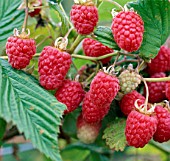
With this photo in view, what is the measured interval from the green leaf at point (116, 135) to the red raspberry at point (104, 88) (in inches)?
5.2

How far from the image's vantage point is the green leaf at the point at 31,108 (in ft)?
3.25

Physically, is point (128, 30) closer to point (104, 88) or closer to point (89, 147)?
point (104, 88)

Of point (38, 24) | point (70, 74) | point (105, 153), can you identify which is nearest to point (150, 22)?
point (70, 74)

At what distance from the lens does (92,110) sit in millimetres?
1160

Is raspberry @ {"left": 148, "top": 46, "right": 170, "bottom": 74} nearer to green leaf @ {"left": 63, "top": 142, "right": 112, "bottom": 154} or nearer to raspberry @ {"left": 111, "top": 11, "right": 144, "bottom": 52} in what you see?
raspberry @ {"left": 111, "top": 11, "right": 144, "bottom": 52}

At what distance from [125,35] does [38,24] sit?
559mm

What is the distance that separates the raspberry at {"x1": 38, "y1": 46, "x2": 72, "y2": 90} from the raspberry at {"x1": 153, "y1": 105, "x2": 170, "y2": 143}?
247 millimetres

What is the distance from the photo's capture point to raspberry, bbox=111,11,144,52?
107 centimetres

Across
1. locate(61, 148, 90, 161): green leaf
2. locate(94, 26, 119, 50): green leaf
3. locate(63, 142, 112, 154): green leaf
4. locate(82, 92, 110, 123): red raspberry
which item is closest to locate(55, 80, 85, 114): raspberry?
locate(82, 92, 110, 123): red raspberry

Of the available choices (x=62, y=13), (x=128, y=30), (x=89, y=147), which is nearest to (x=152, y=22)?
(x=128, y=30)

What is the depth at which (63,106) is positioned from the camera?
3.52ft

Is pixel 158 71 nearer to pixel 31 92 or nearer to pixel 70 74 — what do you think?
pixel 70 74

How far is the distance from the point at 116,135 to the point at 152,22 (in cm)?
30

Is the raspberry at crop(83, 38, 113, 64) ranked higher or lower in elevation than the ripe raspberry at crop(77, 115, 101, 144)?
higher
